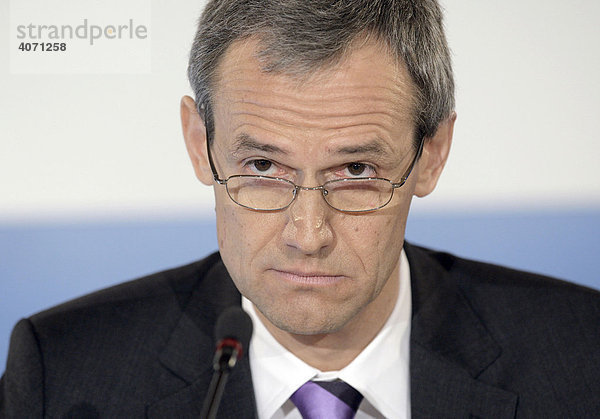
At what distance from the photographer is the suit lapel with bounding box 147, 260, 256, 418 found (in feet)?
7.40


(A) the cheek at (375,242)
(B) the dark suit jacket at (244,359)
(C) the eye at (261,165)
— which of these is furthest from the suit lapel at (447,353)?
(C) the eye at (261,165)

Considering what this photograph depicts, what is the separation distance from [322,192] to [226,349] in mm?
551

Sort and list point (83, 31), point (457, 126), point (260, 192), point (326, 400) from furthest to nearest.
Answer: point (457, 126)
point (83, 31)
point (326, 400)
point (260, 192)

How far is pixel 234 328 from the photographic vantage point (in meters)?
1.65

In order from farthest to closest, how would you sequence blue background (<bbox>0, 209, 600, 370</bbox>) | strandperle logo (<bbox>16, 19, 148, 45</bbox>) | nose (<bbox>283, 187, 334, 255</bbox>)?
blue background (<bbox>0, 209, 600, 370</bbox>), strandperle logo (<bbox>16, 19, 148, 45</bbox>), nose (<bbox>283, 187, 334, 255</bbox>)

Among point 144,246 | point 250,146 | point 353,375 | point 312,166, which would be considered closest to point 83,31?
point 144,246

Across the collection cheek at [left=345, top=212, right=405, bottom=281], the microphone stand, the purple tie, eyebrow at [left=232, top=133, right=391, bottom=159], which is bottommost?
the purple tie

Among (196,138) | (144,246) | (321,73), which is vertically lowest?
(144,246)

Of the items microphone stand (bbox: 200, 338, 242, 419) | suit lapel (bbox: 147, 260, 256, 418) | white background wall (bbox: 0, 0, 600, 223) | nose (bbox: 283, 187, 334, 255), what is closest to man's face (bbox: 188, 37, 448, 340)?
nose (bbox: 283, 187, 334, 255)

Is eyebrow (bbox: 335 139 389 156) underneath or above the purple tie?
above

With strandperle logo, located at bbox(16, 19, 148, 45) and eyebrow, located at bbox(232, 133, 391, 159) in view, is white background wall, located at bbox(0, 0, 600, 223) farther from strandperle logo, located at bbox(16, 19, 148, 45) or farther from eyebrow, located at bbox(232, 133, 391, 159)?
eyebrow, located at bbox(232, 133, 391, 159)

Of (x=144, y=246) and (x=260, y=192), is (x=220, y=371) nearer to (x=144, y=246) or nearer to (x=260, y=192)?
(x=260, y=192)

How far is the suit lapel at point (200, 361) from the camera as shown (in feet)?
7.40

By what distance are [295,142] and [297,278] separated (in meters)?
0.34
